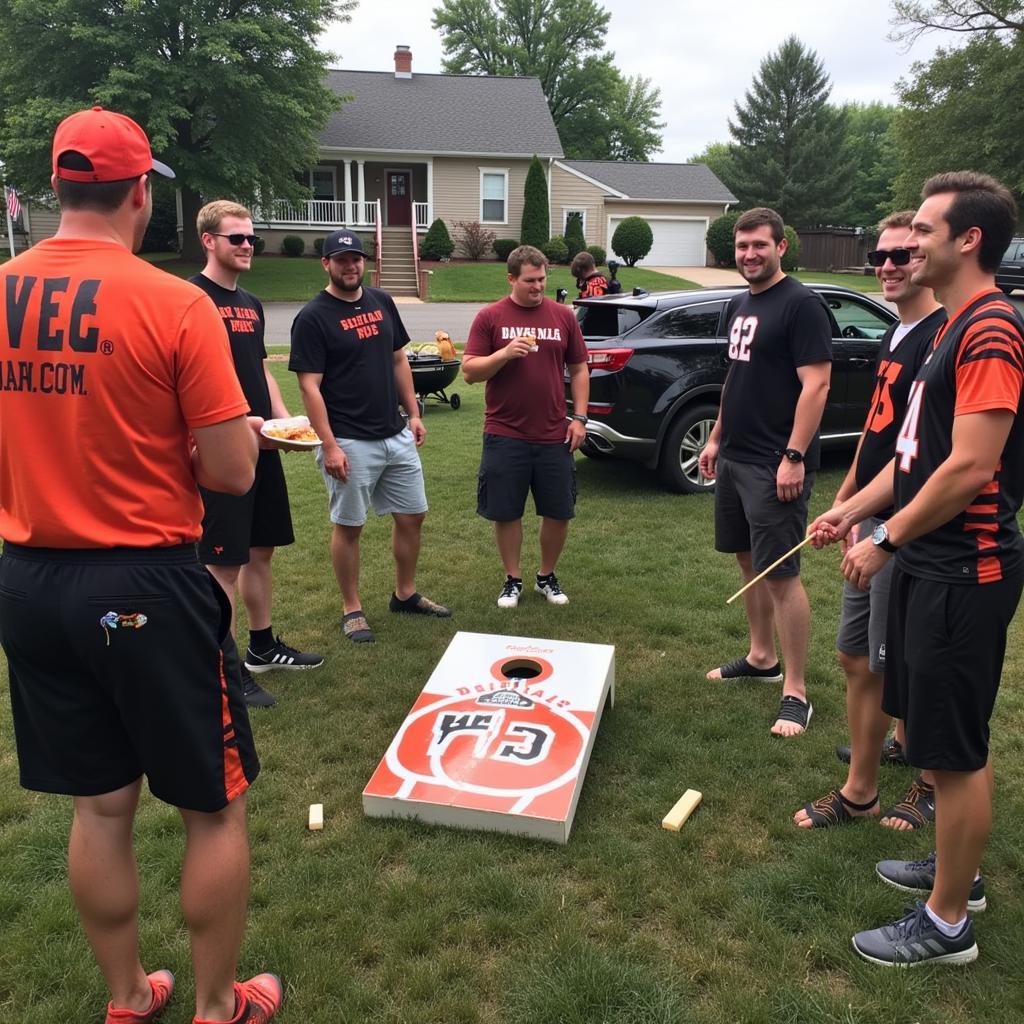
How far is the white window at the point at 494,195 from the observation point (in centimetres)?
3020

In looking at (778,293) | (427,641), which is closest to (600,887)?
(427,641)

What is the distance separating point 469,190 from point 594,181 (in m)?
5.07

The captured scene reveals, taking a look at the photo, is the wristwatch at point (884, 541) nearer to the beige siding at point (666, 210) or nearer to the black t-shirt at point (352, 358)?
the black t-shirt at point (352, 358)

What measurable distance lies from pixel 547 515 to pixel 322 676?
169 centimetres

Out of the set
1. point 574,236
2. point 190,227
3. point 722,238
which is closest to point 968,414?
point 190,227

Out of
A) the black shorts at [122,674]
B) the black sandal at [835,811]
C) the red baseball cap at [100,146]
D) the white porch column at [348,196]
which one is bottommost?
the black sandal at [835,811]

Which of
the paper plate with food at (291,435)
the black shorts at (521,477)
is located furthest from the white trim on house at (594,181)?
the paper plate with food at (291,435)

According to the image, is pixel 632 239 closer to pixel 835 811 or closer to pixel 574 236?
pixel 574 236

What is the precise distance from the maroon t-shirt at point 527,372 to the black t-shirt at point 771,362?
4.23ft

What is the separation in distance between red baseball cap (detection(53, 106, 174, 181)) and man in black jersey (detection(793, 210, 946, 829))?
2356 millimetres

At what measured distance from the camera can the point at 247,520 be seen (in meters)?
3.77

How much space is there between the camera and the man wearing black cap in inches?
171

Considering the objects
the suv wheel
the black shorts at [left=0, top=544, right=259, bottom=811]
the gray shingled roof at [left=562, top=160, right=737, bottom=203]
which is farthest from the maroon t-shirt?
the gray shingled roof at [left=562, top=160, right=737, bottom=203]

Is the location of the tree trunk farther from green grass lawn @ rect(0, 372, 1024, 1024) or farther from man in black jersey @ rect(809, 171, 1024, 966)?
man in black jersey @ rect(809, 171, 1024, 966)
